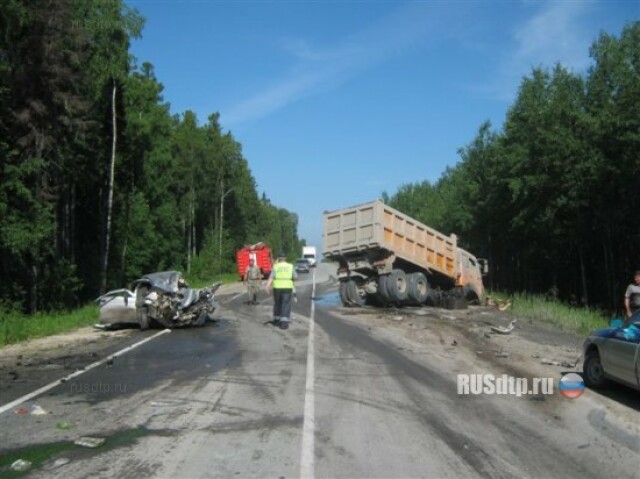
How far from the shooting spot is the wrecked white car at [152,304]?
15836 millimetres

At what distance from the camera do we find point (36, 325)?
1730 centimetres

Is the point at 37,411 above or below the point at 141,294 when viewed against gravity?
below

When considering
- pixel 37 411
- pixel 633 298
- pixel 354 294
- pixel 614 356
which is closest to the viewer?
pixel 37 411

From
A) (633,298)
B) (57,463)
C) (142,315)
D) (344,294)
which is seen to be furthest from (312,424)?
(344,294)

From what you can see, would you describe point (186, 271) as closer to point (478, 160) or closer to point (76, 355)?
point (478, 160)

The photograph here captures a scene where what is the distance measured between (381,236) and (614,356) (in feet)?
43.6

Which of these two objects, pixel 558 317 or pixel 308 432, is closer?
pixel 308 432

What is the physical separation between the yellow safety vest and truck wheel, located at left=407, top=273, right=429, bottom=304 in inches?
305

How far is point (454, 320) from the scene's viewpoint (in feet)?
62.7

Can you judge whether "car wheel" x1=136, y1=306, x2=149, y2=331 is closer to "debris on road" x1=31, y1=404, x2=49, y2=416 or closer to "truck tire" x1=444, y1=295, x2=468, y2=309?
"debris on road" x1=31, y1=404, x2=49, y2=416

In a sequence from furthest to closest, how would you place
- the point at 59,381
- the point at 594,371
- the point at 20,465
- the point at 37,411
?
1. the point at 59,381
2. the point at 594,371
3. the point at 37,411
4. the point at 20,465

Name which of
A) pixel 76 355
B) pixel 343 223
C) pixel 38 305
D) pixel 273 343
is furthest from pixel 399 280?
pixel 38 305

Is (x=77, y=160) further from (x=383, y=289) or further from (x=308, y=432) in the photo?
(x=308, y=432)

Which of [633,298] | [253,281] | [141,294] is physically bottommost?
[633,298]
